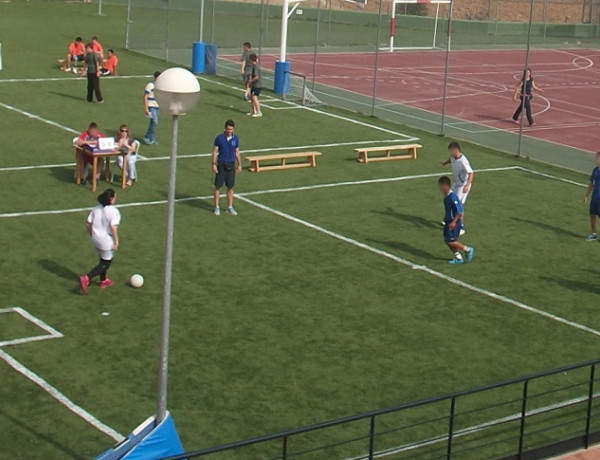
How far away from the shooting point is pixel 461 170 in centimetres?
2433

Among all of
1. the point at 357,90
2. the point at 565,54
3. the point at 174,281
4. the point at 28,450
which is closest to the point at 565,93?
the point at 357,90

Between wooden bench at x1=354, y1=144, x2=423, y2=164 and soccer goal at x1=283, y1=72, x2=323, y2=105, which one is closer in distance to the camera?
wooden bench at x1=354, y1=144, x2=423, y2=164

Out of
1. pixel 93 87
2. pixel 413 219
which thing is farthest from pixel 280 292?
pixel 93 87

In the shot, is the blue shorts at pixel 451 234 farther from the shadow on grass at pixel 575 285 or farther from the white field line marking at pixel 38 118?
the white field line marking at pixel 38 118

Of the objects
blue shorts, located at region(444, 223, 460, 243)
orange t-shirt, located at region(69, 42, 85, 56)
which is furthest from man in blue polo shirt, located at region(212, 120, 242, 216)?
orange t-shirt, located at region(69, 42, 85, 56)

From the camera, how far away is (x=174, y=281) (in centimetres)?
2047

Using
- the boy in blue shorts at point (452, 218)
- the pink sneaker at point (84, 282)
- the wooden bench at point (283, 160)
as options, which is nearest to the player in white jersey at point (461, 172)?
the boy in blue shorts at point (452, 218)

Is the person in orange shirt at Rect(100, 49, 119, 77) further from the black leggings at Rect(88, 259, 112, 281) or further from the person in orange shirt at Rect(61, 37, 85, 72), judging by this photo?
the black leggings at Rect(88, 259, 112, 281)

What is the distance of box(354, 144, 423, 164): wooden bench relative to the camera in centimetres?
3055

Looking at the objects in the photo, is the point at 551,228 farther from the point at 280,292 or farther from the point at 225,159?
the point at 280,292

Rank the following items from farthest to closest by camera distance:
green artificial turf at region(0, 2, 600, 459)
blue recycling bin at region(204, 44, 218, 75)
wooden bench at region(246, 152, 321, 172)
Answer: blue recycling bin at region(204, 44, 218, 75), wooden bench at region(246, 152, 321, 172), green artificial turf at region(0, 2, 600, 459)

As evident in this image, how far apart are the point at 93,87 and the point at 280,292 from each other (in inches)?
696

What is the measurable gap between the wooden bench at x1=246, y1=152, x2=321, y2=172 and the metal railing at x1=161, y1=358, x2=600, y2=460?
43.3ft

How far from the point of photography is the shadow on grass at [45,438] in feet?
46.2
